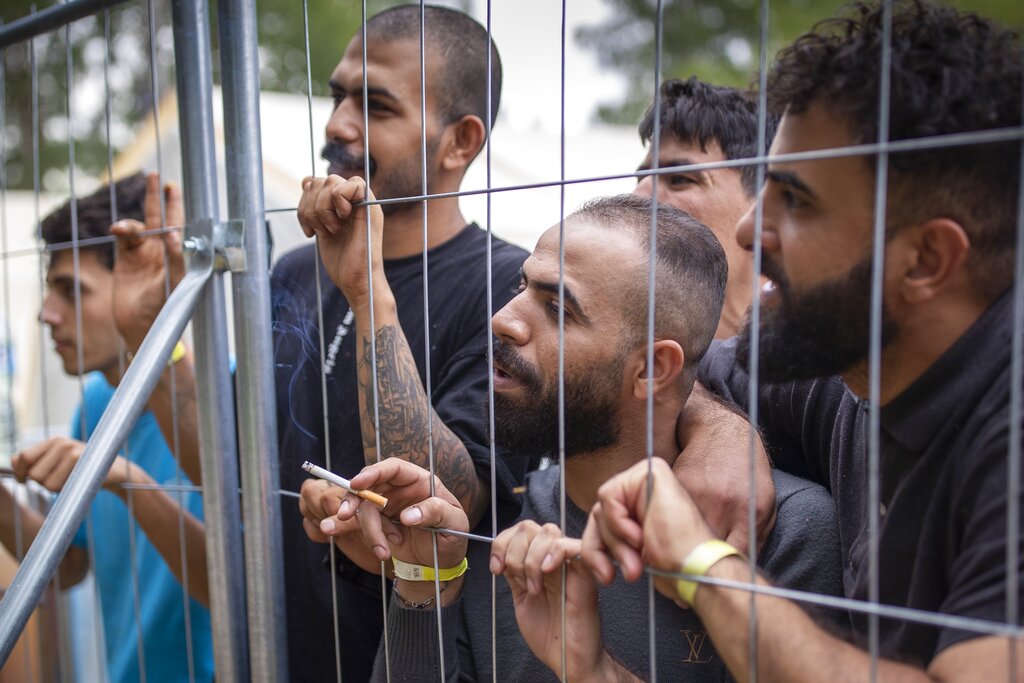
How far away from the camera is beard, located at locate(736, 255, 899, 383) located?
3.28ft

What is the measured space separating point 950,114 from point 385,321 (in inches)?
34.2

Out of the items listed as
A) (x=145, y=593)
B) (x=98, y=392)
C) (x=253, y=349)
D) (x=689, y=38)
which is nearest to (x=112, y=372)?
(x=98, y=392)

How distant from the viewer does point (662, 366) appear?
4.65 ft

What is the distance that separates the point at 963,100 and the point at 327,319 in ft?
4.17

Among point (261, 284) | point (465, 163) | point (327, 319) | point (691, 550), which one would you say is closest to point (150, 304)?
point (327, 319)

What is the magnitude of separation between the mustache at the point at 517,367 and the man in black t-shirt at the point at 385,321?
0.16 metres

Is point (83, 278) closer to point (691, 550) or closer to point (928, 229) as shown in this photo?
point (691, 550)

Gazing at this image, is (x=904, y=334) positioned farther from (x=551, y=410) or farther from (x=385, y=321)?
(x=385, y=321)

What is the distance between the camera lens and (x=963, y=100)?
95 centimetres

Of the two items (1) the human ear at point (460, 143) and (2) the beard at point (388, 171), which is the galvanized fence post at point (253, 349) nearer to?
(2) the beard at point (388, 171)

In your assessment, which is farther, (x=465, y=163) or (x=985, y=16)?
(x=465, y=163)

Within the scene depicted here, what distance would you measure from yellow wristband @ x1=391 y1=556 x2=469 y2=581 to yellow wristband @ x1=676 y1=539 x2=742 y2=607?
0.49 metres

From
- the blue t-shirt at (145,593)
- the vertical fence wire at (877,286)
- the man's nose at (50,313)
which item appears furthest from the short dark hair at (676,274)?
the man's nose at (50,313)

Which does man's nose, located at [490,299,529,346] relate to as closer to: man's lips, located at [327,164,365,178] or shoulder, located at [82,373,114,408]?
man's lips, located at [327,164,365,178]
